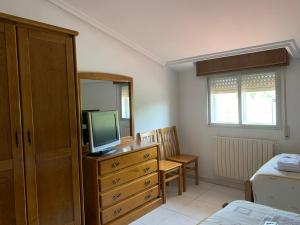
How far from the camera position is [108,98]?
2990mm

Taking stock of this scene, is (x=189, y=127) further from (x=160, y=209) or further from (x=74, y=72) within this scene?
(x=74, y=72)

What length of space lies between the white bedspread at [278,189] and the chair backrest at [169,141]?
168 cm

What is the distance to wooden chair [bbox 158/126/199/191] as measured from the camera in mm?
3686

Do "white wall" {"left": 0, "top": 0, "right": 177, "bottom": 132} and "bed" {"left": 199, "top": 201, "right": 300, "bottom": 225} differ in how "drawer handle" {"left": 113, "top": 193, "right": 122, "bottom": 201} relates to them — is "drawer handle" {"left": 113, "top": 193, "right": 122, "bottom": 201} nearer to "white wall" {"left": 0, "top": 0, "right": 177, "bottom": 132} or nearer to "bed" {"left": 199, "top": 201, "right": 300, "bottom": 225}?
"white wall" {"left": 0, "top": 0, "right": 177, "bottom": 132}

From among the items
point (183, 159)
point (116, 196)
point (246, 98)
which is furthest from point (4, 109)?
point (246, 98)

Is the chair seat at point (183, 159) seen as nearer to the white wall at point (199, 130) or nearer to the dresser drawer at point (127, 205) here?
the white wall at point (199, 130)

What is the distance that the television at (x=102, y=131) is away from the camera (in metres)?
2.42


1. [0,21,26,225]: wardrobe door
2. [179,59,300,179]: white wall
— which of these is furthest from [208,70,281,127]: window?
[0,21,26,225]: wardrobe door

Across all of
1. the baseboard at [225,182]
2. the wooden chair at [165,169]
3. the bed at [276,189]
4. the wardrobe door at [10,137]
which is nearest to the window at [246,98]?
the baseboard at [225,182]

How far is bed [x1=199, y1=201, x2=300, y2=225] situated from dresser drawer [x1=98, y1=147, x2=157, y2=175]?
122cm

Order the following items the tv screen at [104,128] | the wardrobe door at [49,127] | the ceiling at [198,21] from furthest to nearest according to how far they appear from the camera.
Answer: the tv screen at [104,128]
the ceiling at [198,21]
the wardrobe door at [49,127]

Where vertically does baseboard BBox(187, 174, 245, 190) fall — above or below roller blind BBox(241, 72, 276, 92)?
below

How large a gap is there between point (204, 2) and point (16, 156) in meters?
2.10

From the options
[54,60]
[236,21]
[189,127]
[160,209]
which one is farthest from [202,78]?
[54,60]
